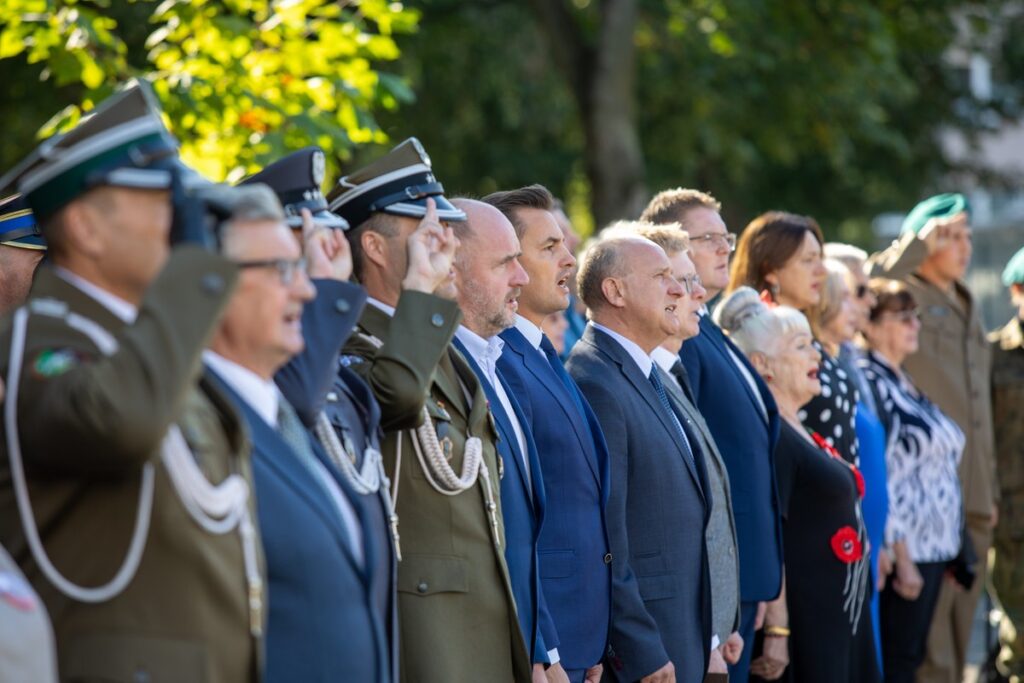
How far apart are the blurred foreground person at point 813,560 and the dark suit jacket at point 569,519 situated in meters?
1.57

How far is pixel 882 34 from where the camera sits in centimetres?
1557

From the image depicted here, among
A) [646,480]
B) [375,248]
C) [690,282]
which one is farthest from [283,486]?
[690,282]

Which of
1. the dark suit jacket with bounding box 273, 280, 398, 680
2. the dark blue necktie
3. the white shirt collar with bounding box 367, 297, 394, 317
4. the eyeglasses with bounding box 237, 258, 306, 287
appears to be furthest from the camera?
the dark blue necktie

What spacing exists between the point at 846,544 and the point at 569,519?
6.41ft

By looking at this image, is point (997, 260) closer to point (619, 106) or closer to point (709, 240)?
point (619, 106)

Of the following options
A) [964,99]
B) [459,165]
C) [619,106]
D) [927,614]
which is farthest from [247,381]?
[964,99]

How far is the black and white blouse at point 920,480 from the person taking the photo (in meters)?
7.66

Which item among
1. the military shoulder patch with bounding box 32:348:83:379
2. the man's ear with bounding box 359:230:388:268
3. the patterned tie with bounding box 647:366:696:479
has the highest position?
the military shoulder patch with bounding box 32:348:83:379

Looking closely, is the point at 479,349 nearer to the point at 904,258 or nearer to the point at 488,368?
the point at 488,368

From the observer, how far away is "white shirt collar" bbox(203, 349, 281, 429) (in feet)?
10.5

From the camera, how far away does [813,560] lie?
6.46 m

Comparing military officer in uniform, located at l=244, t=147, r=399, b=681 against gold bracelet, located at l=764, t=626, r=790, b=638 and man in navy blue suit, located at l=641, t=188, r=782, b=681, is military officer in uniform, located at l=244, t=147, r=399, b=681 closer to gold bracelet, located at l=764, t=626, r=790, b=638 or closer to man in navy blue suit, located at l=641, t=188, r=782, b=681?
man in navy blue suit, located at l=641, t=188, r=782, b=681

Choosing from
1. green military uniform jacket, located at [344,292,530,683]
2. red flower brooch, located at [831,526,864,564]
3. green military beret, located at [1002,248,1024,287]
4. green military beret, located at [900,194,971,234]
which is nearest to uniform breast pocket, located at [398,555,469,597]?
green military uniform jacket, located at [344,292,530,683]

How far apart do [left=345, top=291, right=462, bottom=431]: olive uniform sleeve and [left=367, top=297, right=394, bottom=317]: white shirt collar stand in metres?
0.32
